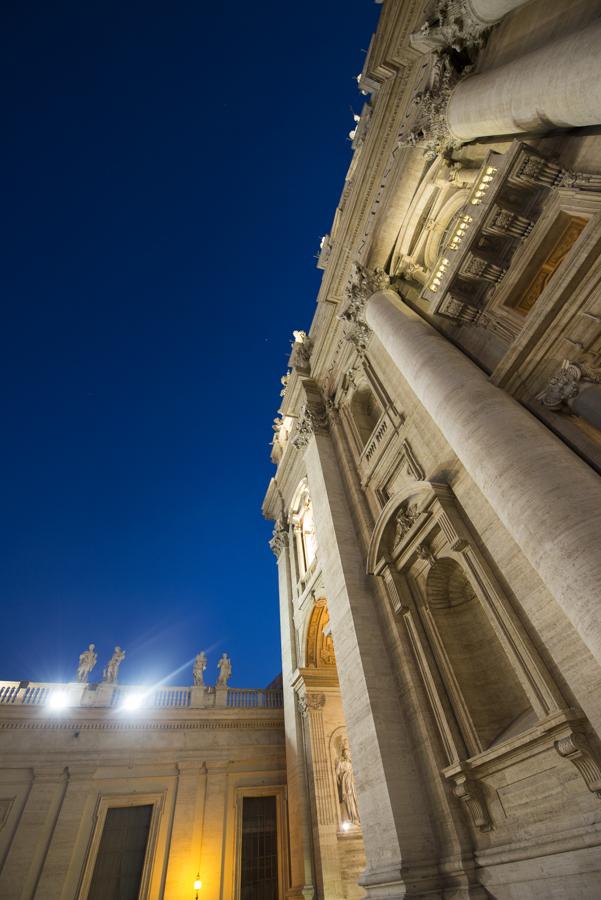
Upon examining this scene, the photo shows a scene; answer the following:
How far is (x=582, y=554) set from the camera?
3930 mm

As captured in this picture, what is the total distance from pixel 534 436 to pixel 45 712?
58.3 ft

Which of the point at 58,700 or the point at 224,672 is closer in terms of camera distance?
the point at 58,700

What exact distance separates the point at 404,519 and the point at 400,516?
164mm

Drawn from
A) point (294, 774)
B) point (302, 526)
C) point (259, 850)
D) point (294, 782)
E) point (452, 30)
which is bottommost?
point (259, 850)

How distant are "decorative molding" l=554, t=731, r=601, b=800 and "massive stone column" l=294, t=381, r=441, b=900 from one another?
3294 mm

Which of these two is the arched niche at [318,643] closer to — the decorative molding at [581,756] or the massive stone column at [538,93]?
the decorative molding at [581,756]

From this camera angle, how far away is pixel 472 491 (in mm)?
7699

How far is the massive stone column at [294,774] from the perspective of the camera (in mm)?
12055

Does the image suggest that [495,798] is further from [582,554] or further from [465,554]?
[582,554]

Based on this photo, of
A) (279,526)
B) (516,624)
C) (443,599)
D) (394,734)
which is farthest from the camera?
(279,526)

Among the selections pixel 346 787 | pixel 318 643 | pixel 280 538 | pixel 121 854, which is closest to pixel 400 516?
pixel 318 643

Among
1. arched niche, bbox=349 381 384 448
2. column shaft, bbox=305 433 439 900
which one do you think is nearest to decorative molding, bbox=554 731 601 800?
column shaft, bbox=305 433 439 900

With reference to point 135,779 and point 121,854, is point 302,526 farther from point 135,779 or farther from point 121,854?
point 121,854

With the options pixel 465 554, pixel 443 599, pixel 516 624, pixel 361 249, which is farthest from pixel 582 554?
pixel 361 249
